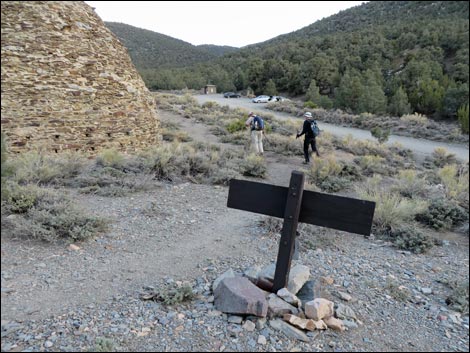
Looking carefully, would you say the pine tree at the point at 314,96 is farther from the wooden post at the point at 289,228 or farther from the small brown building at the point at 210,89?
the wooden post at the point at 289,228

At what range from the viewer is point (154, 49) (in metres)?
67.7

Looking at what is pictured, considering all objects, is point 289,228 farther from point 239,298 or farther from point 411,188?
point 411,188

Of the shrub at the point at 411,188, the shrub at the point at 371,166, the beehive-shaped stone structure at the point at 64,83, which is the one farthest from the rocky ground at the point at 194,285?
the shrub at the point at 371,166

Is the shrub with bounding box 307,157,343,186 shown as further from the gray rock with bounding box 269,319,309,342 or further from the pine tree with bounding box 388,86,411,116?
the pine tree with bounding box 388,86,411,116

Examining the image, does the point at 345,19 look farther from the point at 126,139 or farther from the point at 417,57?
the point at 126,139

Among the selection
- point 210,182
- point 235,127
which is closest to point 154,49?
point 235,127

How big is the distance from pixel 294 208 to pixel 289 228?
194 millimetres

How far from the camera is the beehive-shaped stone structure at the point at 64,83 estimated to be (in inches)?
325

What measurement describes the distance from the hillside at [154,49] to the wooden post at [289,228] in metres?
57.9

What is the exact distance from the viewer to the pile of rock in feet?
10.2

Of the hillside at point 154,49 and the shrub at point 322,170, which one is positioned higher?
the hillside at point 154,49

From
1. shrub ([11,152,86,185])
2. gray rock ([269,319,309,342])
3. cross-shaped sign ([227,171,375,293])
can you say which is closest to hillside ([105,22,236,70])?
shrub ([11,152,86,185])

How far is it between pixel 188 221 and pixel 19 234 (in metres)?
2.42

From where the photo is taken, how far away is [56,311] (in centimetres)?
315
